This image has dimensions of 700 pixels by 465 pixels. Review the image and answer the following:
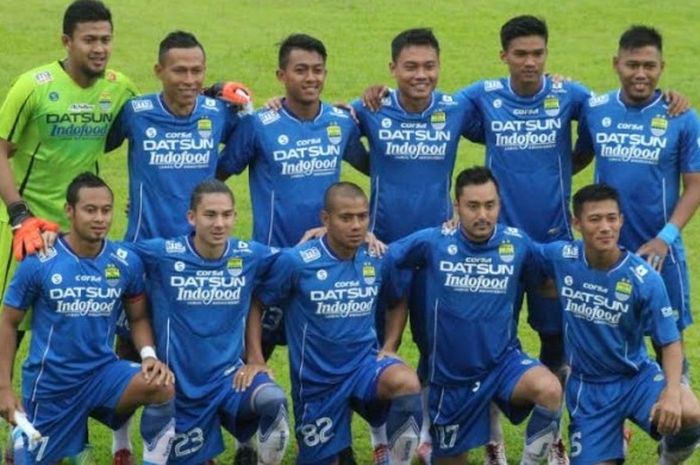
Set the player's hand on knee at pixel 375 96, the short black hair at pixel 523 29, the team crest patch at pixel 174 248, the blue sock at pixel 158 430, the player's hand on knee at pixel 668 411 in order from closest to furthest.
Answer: the player's hand on knee at pixel 668 411, the blue sock at pixel 158 430, the team crest patch at pixel 174 248, the short black hair at pixel 523 29, the player's hand on knee at pixel 375 96

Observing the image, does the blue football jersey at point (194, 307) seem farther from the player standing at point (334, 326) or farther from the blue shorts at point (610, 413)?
the blue shorts at point (610, 413)

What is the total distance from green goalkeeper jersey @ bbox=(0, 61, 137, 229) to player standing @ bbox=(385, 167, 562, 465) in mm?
2015

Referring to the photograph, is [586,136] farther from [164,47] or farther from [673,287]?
[164,47]

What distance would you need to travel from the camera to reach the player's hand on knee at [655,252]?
35.5ft

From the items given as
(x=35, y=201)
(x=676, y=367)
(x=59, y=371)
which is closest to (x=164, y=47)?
(x=35, y=201)

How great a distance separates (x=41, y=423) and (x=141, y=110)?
6.74ft

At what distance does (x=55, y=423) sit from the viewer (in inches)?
408

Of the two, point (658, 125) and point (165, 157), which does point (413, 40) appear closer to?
point (658, 125)

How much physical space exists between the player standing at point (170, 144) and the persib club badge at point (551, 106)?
6.72ft

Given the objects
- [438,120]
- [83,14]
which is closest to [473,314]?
[438,120]

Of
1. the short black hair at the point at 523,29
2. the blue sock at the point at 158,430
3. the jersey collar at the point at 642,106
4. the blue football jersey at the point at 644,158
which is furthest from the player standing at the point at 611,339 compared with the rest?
the blue sock at the point at 158,430

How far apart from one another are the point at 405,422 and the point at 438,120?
6.60 feet

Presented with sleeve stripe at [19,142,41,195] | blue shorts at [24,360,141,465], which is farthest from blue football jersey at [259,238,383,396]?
sleeve stripe at [19,142,41,195]

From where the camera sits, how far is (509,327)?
430 inches
